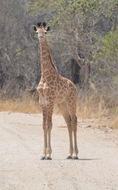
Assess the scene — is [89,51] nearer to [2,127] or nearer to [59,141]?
[2,127]

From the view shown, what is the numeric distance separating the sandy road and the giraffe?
299 millimetres

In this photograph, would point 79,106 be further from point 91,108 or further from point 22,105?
point 22,105

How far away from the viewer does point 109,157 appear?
38.4ft

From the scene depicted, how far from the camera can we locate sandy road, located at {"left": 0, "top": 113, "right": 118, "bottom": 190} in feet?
28.3

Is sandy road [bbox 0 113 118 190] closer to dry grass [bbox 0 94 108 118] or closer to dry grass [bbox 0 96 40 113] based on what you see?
dry grass [bbox 0 94 108 118]

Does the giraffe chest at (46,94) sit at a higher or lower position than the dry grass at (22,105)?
higher

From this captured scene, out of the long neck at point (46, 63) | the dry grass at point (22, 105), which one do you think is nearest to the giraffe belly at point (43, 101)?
the long neck at point (46, 63)

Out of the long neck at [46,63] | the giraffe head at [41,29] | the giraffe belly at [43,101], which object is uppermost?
the giraffe head at [41,29]

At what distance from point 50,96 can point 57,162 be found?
1316mm

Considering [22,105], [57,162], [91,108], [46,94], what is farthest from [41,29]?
[22,105]

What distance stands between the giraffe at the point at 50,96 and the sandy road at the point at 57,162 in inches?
11.8

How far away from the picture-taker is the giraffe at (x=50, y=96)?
11461mm

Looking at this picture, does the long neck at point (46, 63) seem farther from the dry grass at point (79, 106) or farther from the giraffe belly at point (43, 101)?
the dry grass at point (79, 106)

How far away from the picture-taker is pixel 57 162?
10.8 m
